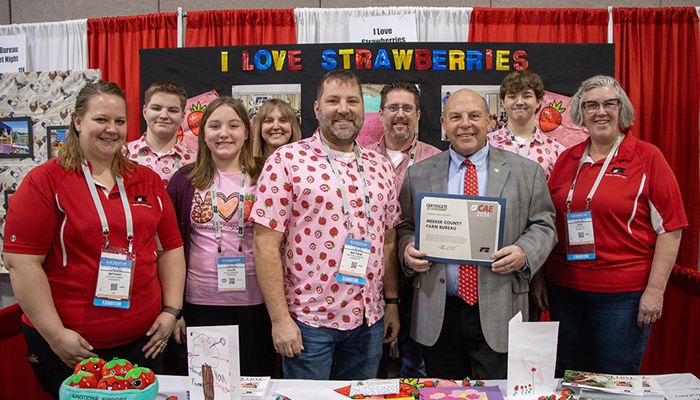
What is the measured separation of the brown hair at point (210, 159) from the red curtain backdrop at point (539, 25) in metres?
2.45

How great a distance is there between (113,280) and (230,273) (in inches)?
21.5

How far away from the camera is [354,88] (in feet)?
7.41

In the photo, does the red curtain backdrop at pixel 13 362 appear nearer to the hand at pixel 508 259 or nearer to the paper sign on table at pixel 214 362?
the paper sign on table at pixel 214 362

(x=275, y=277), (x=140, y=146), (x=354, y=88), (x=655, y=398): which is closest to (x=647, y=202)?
(x=655, y=398)

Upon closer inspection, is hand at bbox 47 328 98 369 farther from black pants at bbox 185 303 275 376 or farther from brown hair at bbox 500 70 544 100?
brown hair at bbox 500 70 544 100

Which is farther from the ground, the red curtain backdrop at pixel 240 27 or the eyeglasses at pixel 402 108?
the red curtain backdrop at pixel 240 27

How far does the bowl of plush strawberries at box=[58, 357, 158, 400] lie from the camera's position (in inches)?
55.3

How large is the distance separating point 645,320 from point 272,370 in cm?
182

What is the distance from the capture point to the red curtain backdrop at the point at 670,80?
13.3 ft

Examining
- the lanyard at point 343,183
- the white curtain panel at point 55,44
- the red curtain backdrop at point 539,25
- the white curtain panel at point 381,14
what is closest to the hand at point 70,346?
the lanyard at point 343,183

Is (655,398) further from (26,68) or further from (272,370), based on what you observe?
(26,68)

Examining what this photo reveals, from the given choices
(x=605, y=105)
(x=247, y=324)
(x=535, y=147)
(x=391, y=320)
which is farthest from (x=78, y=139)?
(x=535, y=147)

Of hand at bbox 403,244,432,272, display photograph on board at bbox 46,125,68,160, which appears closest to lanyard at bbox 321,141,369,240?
hand at bbox 403,244,432,272

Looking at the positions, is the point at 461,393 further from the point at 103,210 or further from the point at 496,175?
the point at 103,210
